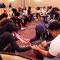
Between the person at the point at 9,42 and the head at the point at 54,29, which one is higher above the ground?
the head at the point at 54,29

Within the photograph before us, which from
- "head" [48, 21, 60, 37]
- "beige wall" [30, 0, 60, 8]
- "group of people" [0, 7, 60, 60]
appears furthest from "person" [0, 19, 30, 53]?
"beige wall" [30, 0, 60, 8]

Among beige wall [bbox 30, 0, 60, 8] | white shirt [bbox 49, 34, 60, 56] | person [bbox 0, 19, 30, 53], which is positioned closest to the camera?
white shirt [bbox 49, 34, 60, 56]

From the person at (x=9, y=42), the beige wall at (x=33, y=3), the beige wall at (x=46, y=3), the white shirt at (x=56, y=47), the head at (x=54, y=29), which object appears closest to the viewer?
the white shirt at (x=56, y=47)

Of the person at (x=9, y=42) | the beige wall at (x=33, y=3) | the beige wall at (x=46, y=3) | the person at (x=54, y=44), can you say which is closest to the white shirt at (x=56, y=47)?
the person at (x=54, y=44)

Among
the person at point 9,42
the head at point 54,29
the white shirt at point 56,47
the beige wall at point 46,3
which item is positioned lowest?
the beige wall at point 46,3

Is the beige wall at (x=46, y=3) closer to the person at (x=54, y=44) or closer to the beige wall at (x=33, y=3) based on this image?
the beige wall at (x=33, y=3)

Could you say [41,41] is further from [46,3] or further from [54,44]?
[46,3]

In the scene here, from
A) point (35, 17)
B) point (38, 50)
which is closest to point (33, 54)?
point (38, 50)

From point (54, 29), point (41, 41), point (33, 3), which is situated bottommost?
point (33, 3)

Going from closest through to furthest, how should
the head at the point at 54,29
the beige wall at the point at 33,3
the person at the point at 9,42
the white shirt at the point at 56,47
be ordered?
the white shirt at the point at 56,47 → the head at the point at 54,29 → the person at the point at 9,42 → the beige wall at the point at 33,3

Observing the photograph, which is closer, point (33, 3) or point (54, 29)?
point (54, 29)

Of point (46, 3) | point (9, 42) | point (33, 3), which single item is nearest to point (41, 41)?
point (9, 42)

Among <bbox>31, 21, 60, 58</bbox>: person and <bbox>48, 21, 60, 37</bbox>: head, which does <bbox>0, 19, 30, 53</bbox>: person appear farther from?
<bbox>48, 21, 60, 37</bbox>: head

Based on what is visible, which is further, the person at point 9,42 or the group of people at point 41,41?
the person at point 9,42
